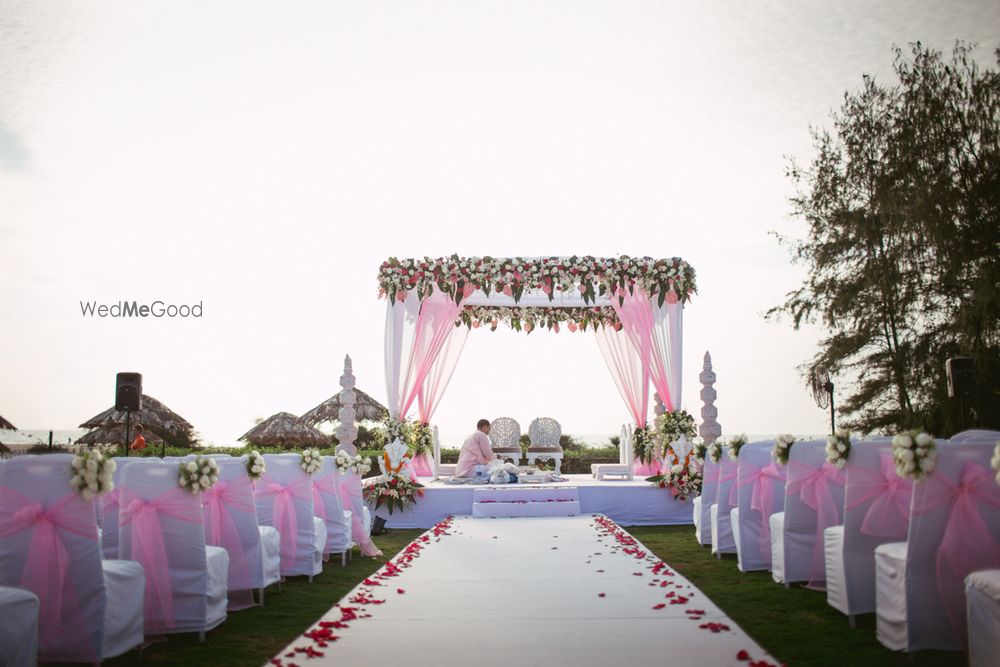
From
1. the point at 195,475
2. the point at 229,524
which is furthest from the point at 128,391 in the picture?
the point at 195,475

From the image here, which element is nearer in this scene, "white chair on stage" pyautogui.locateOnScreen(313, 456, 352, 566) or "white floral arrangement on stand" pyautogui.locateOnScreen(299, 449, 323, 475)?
"white floral arrangement on stand" pyautogui.locateOnScreen(299, 449, 323, 475)

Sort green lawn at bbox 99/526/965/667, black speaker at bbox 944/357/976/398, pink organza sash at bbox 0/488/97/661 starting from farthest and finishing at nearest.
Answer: black speaker at bbox 944/357/976/398
green lawn at bbox 99/526/965/667
pink organza sash at bbox 0/488/97/661

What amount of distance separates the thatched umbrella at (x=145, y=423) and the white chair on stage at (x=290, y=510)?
13.4 meters

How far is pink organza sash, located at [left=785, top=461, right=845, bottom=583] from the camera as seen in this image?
516 centimetres

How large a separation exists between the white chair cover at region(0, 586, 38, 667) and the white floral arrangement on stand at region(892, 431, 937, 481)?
153 inches

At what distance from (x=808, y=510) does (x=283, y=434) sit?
15.9m

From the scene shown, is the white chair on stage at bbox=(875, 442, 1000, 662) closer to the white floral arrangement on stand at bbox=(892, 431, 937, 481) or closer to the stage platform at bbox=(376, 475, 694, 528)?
Answer: the white floral arrangement on stand at bbox=(892, 431, 937, 481)

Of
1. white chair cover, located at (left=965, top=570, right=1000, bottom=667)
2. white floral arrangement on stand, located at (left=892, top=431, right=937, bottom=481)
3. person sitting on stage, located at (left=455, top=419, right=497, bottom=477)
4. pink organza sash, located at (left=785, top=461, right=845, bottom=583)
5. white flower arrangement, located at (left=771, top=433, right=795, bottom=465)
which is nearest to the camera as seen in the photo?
white chair cover, located at (left=965, top=570, right=1000, bottom=667)

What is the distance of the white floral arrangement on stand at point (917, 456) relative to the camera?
3615mm

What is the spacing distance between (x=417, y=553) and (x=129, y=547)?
3182mm

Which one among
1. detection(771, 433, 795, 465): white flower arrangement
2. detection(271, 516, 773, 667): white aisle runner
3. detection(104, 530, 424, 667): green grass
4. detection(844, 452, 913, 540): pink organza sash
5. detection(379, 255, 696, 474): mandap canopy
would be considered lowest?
detection(104, 530, 424, 667): green grass

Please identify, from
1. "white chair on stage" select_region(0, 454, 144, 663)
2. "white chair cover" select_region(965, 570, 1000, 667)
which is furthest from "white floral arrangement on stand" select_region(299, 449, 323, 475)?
"white chair cover" select_region(965, 570, 1000, 667)

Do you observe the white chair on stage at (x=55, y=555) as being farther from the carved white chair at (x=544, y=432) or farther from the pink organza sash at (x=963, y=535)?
the carved white chair at (x=544, y=432)

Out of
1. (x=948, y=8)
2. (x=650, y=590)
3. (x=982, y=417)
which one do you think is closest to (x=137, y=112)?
(x=650, y=590)
